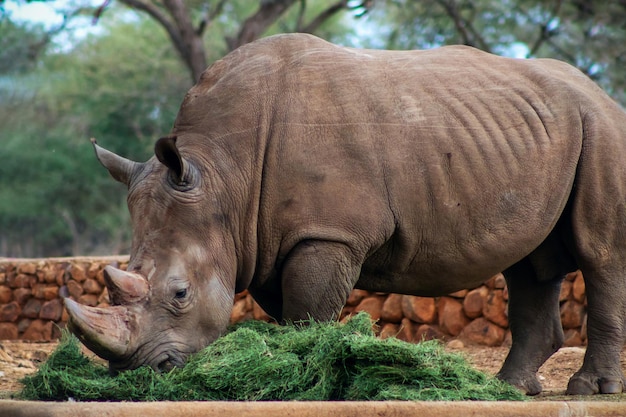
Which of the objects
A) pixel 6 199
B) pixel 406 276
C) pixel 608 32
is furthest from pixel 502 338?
pixel 6 199

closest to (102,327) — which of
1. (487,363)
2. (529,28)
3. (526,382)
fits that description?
(526,382)

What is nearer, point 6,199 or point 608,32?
point 608,32

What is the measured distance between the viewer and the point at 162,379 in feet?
16.0

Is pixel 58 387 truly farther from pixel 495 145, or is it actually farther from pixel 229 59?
pixel 495 145

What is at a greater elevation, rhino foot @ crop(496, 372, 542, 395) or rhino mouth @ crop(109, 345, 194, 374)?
rhino mouth @ crop(109, 345, 194, 374)

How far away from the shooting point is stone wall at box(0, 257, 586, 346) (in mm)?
9461

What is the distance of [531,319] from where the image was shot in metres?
6.75

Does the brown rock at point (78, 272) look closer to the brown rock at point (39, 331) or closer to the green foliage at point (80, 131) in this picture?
the brown rock at point (39, 331)

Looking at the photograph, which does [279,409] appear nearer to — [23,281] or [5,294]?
[23,281]

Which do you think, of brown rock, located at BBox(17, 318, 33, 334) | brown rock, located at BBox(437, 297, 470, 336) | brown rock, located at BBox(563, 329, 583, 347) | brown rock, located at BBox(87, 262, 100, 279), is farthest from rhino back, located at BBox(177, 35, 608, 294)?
brown rock, located at BBox(17, 318, 33, 334)

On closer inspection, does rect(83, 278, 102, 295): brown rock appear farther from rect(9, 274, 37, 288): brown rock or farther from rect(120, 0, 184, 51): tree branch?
rect(120, 0, 184, 51): tree branch

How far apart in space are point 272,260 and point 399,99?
118 cm

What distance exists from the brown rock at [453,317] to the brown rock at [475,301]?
2.9 inches

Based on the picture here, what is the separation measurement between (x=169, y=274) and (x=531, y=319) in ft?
8.67
